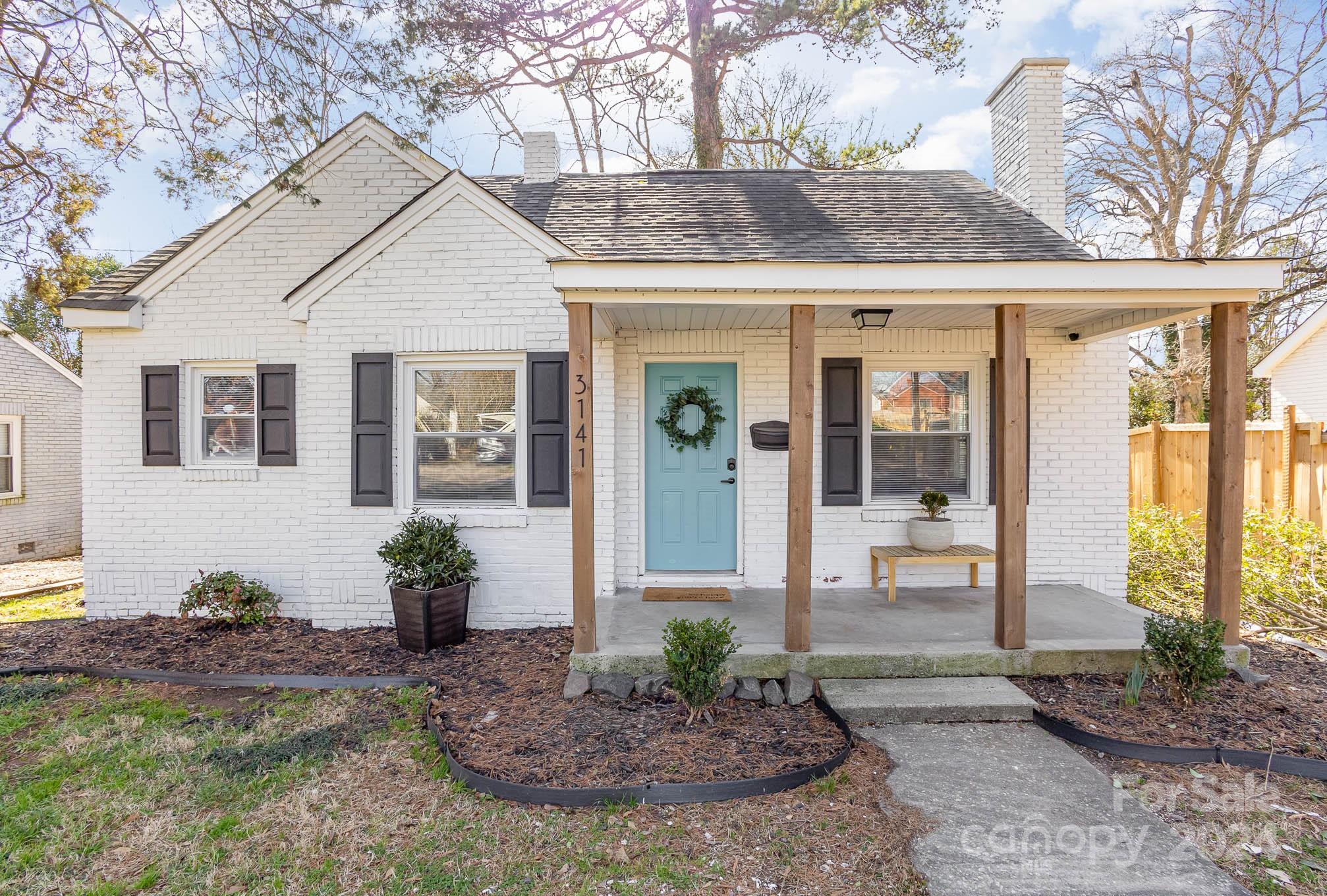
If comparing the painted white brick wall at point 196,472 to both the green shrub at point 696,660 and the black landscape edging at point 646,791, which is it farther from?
the green shrub at point 696,660

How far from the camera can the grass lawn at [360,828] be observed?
2.45 meters

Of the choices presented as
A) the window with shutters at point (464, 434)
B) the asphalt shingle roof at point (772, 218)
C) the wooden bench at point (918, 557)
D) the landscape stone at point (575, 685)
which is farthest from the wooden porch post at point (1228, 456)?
the window with shutters at point (464, 434)

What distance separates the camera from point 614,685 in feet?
13.2

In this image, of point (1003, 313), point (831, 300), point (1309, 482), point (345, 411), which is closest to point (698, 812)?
point (831, 300)

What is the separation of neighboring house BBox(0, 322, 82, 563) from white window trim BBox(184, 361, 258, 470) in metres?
7.13

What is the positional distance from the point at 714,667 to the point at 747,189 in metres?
5.14

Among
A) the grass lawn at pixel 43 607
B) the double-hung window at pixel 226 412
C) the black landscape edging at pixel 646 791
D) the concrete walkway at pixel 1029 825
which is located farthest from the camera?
the grass lawn at pixel 43 607

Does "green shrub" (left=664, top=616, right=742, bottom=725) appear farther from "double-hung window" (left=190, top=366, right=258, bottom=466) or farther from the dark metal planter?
"double-hung window" (left=190, top=366, right=258, bottom=466)

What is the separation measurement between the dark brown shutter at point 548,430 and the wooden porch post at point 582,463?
139 centimetres

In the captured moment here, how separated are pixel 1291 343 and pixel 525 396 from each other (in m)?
14.0

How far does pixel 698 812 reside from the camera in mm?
2865

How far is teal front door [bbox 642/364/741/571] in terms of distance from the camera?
5.96 metres

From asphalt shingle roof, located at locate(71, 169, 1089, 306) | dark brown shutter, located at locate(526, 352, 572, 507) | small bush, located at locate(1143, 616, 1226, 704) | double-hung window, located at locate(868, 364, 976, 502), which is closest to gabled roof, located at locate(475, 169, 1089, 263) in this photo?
asphalt shingle roof, located at locate(71, 169, 1089, 306)

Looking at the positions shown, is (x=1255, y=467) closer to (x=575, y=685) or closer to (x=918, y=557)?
(x=918, y=557)
